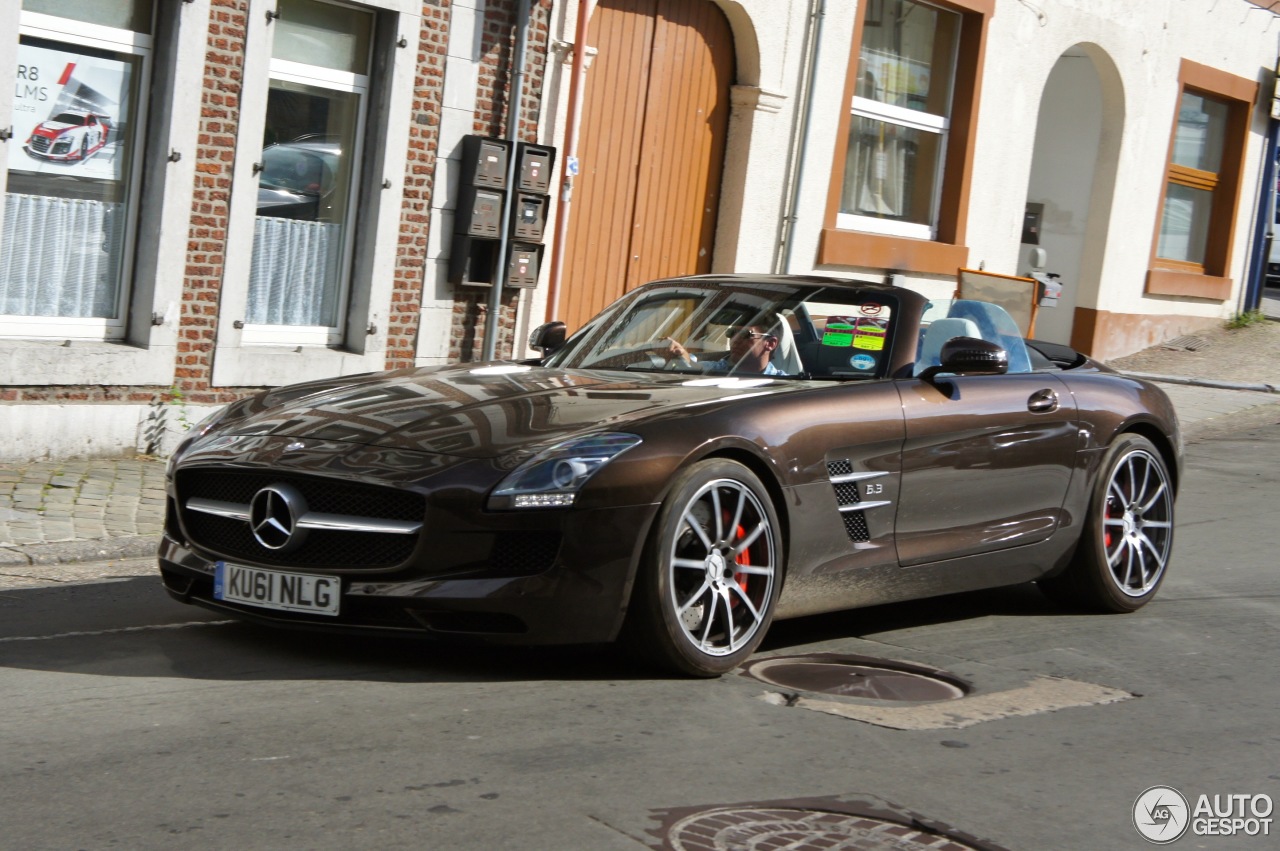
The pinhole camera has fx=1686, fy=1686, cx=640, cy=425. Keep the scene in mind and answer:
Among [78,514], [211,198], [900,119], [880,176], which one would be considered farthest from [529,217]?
[900,119]

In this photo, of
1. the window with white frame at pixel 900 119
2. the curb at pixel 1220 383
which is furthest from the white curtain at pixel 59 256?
the curb at pixel 1220 383

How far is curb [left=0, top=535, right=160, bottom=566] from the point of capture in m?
7.46

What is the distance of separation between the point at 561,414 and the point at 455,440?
16.5 inches

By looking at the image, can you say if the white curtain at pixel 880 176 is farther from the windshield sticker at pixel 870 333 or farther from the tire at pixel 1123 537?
the windshield sticker at pixel 870 333

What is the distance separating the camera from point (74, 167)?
1039cm

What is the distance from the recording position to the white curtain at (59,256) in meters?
10.1

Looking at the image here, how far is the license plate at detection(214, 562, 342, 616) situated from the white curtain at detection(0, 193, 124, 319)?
5.31 metres

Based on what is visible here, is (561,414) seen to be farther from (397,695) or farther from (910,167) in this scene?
(910,167)

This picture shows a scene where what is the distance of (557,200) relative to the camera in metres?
13.5

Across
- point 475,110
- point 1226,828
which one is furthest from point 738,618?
point 475,110

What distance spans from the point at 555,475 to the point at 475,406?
717 mm

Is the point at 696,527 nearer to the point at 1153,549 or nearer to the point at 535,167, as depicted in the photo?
the point at 1153,549

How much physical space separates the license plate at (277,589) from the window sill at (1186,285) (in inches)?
703

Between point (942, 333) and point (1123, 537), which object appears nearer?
point (942, 333)
